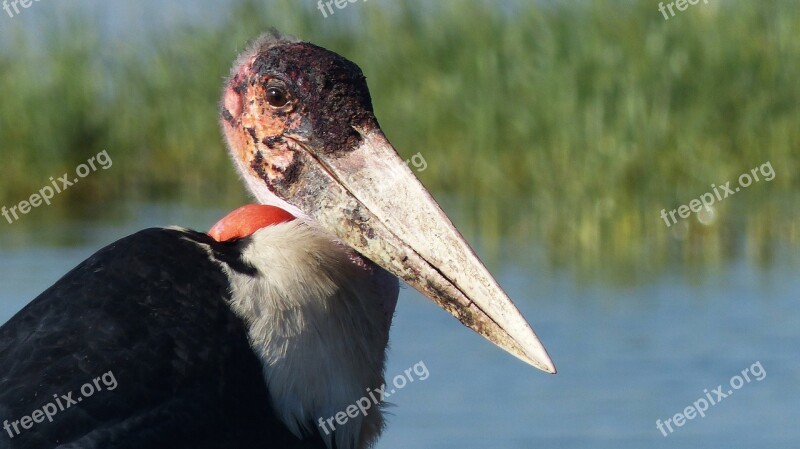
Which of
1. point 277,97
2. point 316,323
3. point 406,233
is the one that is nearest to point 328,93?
point 277,97

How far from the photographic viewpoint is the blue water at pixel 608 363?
24.8 ft

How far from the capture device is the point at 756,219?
1063cm

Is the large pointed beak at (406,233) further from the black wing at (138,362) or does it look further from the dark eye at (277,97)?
the black wing at (138,362)

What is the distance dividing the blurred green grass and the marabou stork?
5291 mm

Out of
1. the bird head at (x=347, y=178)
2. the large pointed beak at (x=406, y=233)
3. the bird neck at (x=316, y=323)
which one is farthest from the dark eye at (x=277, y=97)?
the bird neck at (x=316, y=323)

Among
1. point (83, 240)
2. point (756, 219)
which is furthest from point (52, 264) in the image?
point (756, 219)

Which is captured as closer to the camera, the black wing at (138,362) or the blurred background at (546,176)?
the black wing at (138,362)

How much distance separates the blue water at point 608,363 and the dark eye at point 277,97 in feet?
9.09

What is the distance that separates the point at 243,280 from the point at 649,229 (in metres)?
6.22

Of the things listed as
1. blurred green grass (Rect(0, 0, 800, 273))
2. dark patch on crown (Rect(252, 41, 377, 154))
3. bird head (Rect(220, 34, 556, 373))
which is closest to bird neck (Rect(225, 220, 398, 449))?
bird head (Rect(220, 34, 556, 373))

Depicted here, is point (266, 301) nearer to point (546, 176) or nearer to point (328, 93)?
point (328, 93)

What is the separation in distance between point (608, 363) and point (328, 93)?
4009 mm

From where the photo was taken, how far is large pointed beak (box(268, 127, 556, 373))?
181 inches

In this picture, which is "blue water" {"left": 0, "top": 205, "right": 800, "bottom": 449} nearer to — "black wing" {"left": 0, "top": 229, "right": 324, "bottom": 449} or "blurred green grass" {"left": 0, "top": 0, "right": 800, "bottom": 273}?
"blurred green grass" {"left": 0, "top": 0, "right": 800, "bottom": 273}
